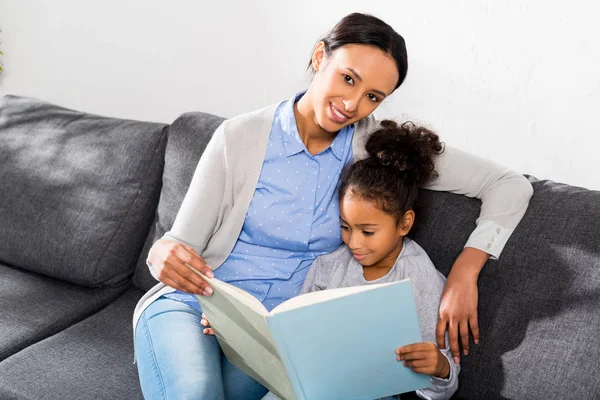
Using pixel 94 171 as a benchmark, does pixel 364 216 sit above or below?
above

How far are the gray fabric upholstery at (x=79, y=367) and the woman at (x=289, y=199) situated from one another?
14 cm

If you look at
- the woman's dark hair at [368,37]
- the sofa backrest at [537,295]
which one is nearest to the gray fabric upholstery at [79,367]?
the sofa backrest at [537,295]

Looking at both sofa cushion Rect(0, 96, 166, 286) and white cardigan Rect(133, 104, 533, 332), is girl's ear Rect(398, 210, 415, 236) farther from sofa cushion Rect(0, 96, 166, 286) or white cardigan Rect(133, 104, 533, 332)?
sofa cushion Rect(0, 96, 166, 286)

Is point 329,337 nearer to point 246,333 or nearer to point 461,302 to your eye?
point 246,333

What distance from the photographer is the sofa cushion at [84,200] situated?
2010mm

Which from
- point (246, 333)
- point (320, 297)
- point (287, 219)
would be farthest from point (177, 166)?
point (320, 297)

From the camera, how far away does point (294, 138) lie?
5.16 feet

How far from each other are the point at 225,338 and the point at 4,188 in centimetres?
113

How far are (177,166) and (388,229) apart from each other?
0.78m

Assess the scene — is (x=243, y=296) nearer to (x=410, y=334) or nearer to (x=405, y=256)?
(x=410, y=334)

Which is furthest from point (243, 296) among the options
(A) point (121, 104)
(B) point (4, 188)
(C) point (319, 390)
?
(A) point (121, 104)

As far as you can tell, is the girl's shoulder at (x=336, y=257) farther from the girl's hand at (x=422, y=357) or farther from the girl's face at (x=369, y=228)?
the girl's hand at (x=422, y=357)

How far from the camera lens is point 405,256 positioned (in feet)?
4.88

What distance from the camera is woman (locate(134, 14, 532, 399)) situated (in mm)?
1434
